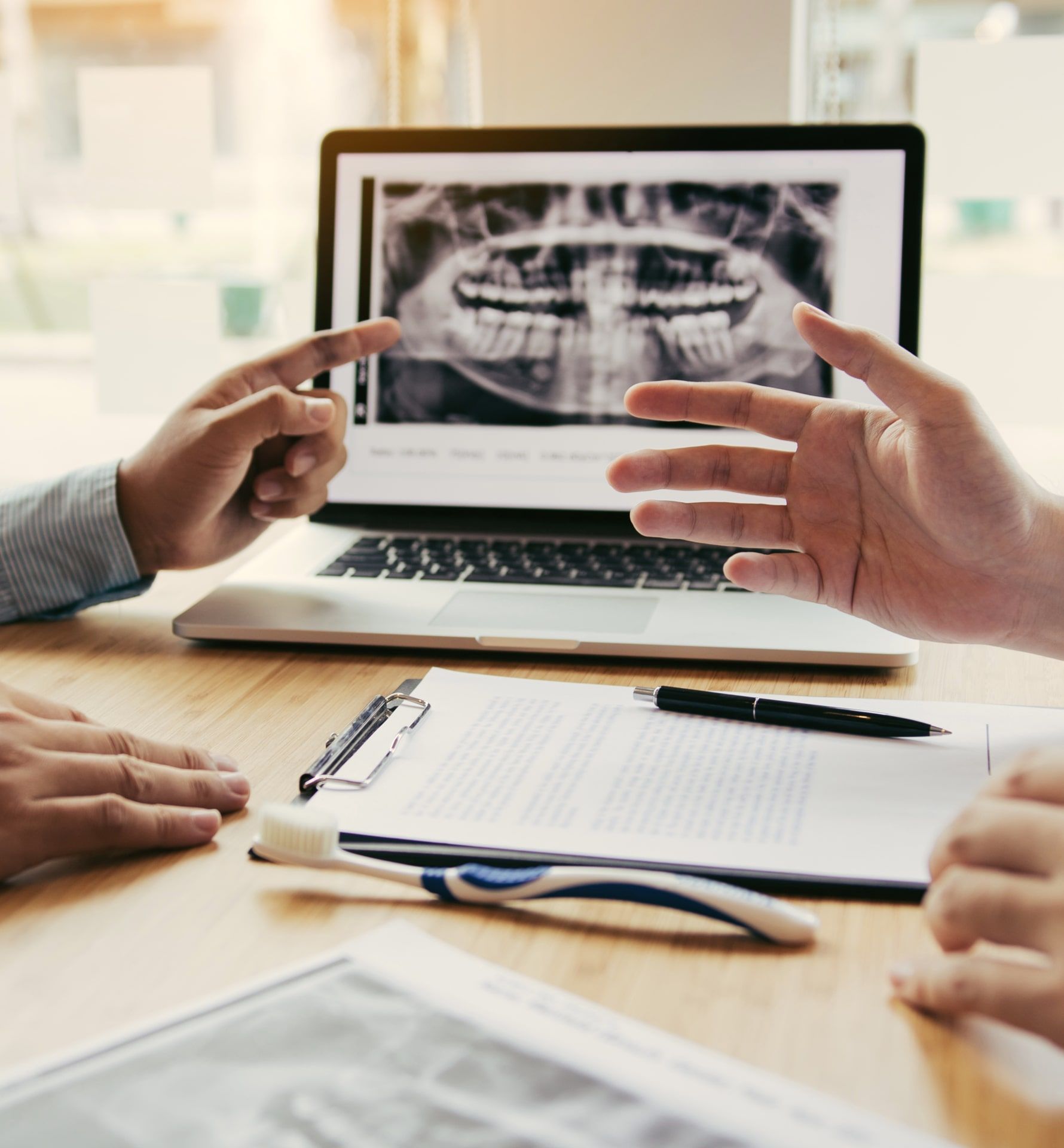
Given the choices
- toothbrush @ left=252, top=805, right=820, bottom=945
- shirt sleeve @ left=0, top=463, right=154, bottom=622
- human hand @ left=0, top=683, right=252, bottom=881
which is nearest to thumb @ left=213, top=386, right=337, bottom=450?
shirt sleeve @ left=0, top=463, right=154, bottom=622

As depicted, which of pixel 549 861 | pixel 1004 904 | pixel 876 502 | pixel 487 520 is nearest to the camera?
pixel 1004 904

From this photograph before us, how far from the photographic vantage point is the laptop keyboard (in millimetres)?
1008

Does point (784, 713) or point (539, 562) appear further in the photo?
point (539, 562)

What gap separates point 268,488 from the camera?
1052 millimetres

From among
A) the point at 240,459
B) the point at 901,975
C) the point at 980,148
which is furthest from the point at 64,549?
the point at 980,148

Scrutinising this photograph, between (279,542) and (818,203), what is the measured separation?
23.2 inches

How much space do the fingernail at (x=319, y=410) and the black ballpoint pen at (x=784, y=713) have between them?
39 centimetres

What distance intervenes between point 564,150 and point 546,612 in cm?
50

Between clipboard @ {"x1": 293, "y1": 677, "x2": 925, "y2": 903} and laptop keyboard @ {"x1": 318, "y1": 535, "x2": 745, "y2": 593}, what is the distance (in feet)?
1.24

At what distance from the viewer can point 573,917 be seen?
0.54m

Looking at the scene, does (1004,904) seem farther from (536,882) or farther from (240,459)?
(240,459)

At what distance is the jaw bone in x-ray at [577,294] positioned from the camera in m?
1.13

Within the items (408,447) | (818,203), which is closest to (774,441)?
(818,203)

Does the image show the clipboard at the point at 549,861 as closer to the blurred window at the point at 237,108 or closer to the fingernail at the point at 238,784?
the fingernail at the point at 238,784
